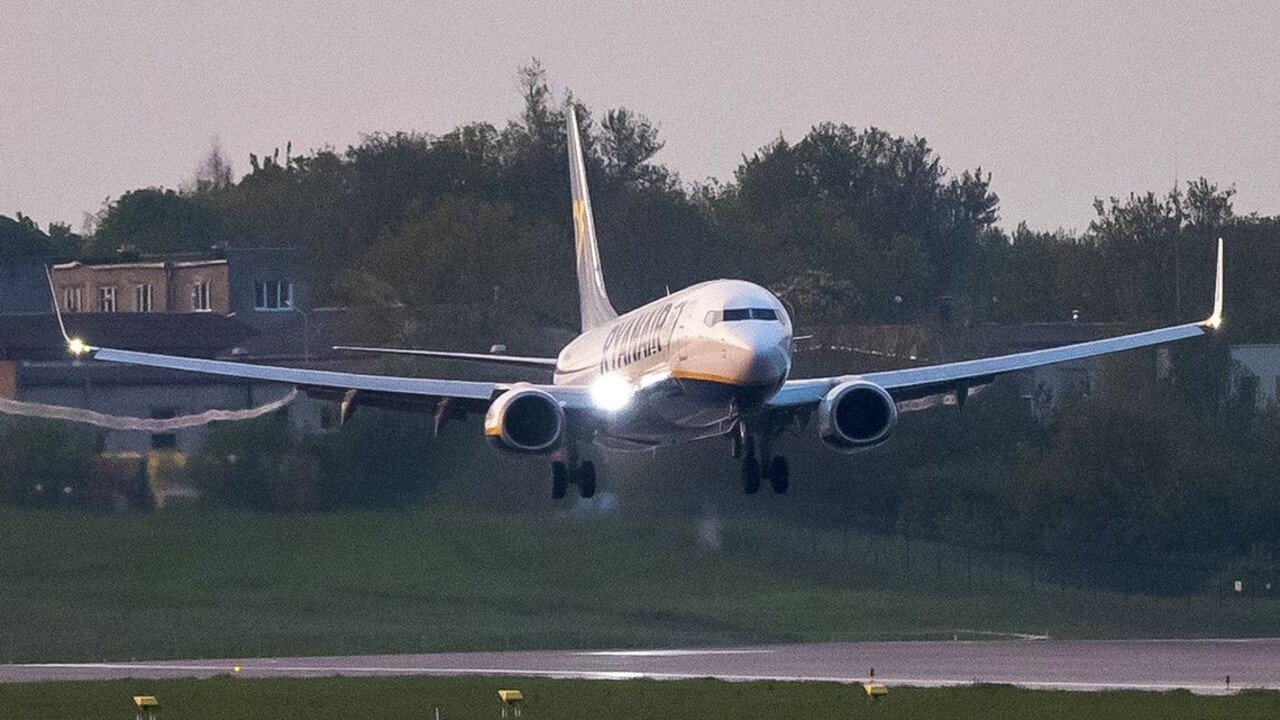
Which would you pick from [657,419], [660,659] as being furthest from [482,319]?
[657,419]

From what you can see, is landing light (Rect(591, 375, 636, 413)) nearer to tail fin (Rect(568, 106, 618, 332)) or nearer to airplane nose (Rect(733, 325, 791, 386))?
airplane nose (Rect(733, 325, 791, 386))

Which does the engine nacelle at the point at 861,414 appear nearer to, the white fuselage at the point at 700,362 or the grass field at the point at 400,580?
the white fuselage at the point at 700,362

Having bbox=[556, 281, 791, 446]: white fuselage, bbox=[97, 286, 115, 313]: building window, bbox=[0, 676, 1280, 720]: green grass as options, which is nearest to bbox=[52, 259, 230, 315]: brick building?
bbox=[97, 286, 115, 313]: building window

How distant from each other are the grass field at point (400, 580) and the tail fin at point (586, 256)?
24.6 feet

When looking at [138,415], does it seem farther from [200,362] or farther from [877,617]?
[200,362]

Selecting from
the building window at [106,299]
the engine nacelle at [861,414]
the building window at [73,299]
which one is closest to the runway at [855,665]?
the engine nacelle at [861,414]

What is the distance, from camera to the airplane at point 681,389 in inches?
2002

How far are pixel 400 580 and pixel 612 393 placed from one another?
26523 millimetres

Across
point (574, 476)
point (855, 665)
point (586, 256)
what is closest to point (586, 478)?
point (574, 476)

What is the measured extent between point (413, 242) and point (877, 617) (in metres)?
35.9

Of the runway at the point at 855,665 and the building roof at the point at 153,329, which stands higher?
the building roof at the point at 153,329

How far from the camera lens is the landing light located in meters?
54.2

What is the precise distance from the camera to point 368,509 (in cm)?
7962

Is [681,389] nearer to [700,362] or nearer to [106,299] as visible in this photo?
[700,362]
